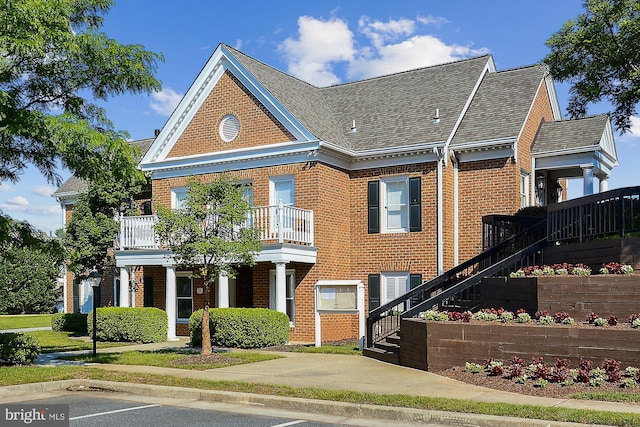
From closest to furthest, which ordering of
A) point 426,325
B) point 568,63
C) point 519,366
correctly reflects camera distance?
point 519,366 → point 426,325 → point 568,63

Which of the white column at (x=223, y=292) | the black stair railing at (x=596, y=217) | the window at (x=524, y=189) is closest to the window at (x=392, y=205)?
the window at (x=524, y=189)

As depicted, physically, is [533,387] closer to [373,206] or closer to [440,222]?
[440,222]

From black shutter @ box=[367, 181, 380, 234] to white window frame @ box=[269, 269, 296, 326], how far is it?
9.63 ft

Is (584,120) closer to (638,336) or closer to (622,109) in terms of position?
(622,109)

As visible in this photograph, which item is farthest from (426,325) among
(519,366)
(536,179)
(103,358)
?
(536,179)

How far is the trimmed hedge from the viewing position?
21.9 m

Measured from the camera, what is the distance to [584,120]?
72.3 feet

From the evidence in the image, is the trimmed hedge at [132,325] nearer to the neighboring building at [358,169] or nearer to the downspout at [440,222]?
the neighboring building at [358,169]

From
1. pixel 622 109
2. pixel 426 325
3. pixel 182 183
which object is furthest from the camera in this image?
pixel 182 183

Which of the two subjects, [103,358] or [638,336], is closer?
[638,336]

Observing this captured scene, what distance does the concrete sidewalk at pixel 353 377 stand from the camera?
1008 cm

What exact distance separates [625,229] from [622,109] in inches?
163

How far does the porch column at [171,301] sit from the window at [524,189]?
11037 mm

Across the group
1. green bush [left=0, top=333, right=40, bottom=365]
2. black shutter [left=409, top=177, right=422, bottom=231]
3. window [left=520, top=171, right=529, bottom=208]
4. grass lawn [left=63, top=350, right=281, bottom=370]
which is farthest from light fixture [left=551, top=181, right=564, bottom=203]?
green bush [left=0, top=333, right=40, bottom=365]
